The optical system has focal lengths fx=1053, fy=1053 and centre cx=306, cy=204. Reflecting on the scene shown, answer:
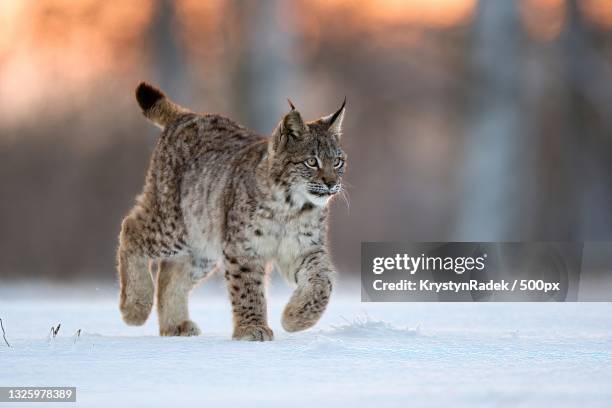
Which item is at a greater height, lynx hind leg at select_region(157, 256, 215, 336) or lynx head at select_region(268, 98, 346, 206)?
lynx head at select_region(268, 98, 346, 206)

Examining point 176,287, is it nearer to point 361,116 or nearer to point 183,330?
point 183,330

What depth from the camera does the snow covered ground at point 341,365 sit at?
10.5 ft

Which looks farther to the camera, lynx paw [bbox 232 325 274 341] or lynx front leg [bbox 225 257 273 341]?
lynx front leg [bbox 225 257 273 341]

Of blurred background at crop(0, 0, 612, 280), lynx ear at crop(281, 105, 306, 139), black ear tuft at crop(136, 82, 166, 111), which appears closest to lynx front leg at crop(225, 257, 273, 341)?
lynx ear at crop(281, 105, 306, 139)

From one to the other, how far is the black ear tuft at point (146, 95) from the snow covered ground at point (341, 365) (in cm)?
138

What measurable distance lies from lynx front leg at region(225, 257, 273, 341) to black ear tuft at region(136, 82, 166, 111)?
1.66 m

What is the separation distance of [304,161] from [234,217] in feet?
1.51

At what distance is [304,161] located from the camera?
5246mm

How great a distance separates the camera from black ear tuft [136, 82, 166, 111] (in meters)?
6.48

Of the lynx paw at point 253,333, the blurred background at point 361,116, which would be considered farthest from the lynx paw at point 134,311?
the blurred background at point 361,116

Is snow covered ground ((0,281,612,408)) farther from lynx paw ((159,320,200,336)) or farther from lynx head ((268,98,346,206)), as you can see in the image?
lynx head ((268,98,346,206))

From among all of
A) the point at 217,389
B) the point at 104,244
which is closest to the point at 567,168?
the point at 104,244

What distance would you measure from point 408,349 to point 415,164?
1383 centimetres

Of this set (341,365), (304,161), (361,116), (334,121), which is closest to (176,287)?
(304,161)
